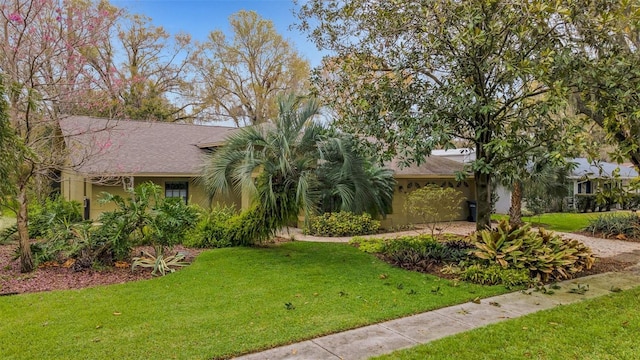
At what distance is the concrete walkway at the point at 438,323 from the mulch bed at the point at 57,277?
4226 mm

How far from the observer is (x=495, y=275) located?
23.0 ft

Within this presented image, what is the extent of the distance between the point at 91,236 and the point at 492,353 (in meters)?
7.20

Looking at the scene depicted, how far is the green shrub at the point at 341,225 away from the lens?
1266 centimetres

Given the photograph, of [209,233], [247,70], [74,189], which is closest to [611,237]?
[209,233]

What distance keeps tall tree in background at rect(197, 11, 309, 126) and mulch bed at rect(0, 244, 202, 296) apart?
73.8ft

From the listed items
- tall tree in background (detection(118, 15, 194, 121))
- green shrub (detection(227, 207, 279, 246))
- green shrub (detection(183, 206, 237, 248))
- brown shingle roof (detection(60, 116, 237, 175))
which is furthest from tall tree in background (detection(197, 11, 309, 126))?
green shrub (detection(227, 207, 279, 246))

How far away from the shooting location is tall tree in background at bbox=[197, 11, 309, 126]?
96.5ft

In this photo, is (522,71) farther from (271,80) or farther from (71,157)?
(271,80)

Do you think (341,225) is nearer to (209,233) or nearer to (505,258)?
(209,233)

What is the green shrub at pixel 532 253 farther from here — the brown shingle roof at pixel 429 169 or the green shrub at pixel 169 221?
the brown shingle roof at pixel 429 169

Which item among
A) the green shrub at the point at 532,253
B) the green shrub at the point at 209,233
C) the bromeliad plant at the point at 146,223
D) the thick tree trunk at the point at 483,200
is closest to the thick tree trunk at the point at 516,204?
the green shrub at the point at 532,253

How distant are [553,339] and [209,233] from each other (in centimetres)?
784

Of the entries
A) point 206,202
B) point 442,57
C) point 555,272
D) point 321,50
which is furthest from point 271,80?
Result: point 555,272

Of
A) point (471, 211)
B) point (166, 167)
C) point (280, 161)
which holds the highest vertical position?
point (166, 167)
